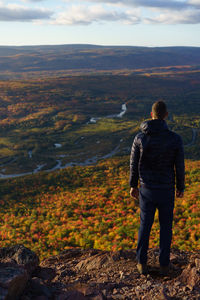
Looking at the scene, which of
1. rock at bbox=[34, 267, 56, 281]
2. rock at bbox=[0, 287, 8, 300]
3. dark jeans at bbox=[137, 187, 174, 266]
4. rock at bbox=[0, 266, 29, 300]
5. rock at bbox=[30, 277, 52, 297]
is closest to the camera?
rock at bbox=[0, 287, 8, 300]

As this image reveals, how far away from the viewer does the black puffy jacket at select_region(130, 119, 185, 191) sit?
624 cm

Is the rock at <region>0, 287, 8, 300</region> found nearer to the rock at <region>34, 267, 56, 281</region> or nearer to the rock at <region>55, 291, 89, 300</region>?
the rock at <region>55, 291, 89, 300</region>

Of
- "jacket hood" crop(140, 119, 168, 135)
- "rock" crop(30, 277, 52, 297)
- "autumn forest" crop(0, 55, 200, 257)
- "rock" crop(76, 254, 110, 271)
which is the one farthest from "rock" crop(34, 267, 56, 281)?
"autumn forest" crop(0, 55, 200, 257)

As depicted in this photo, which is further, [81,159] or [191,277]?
[81,159]

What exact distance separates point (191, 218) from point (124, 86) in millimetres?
162009

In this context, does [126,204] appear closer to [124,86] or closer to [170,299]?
[170,299]

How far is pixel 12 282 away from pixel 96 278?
2.45 metres

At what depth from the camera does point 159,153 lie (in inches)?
247

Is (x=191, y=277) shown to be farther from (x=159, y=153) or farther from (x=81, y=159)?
(x=81, y=159)

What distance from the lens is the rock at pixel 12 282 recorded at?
521 centimetres

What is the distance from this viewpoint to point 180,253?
8.50 m

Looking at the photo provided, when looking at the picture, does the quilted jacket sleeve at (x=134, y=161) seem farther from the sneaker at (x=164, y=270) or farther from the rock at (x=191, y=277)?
the rock at (x=191, y=277)

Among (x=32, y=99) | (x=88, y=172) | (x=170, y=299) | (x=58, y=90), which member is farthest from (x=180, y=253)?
(x=58, y=90)

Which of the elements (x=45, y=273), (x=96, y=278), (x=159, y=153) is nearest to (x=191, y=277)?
(x=96, y=278)
